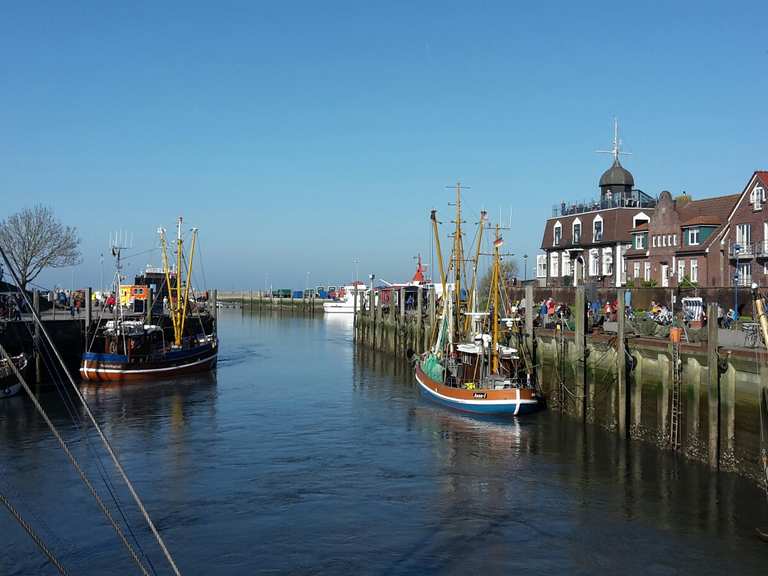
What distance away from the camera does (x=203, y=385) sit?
2152 inches

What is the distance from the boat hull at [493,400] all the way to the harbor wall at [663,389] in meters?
1.87

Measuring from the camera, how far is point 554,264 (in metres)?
96.0

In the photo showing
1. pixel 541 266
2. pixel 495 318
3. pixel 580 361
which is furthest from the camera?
pixel 541 266

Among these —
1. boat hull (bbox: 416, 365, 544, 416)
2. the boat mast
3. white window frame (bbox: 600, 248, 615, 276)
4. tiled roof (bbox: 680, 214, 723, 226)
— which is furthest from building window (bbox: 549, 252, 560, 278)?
boat hull (bbox: 416, 365, 544, 416)

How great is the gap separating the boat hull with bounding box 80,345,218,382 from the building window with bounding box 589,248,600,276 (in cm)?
4721

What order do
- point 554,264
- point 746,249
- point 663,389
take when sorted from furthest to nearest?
point 554,264 → point 746,249 → point 663,389

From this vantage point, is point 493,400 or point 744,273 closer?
point 493,400

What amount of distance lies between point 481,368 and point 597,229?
162 feet

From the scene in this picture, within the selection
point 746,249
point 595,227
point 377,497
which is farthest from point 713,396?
point 595,227

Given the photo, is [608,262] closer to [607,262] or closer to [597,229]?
[607,262]

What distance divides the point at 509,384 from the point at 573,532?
60.2ft

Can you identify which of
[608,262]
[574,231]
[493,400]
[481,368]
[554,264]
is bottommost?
[493,400]

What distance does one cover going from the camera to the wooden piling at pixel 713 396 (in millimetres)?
26828

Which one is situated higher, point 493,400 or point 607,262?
point 607,262
